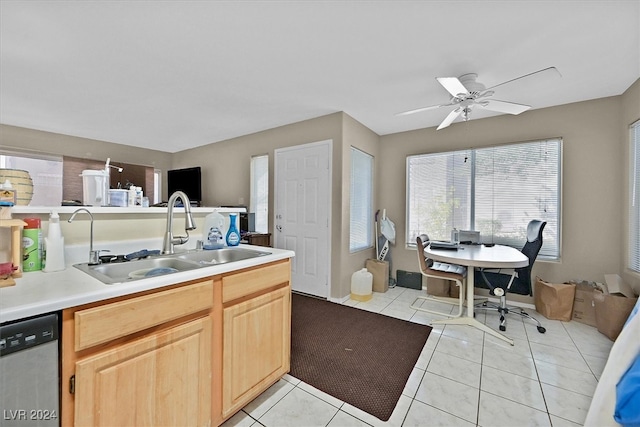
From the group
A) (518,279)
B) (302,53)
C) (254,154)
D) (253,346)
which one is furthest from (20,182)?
(518,279)

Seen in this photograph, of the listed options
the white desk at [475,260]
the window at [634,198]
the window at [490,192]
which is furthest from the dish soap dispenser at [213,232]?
the window at [634,198]

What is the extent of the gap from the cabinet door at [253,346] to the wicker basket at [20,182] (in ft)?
3.88

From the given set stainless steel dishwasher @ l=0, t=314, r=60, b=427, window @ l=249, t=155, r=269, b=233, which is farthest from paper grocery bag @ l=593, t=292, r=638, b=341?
window @ l=249, t=155, r=269, b=233

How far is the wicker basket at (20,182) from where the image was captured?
1.27m

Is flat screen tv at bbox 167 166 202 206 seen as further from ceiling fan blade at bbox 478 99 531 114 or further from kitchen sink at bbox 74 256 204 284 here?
ceiling fan blade at bbox 478 99 531 114

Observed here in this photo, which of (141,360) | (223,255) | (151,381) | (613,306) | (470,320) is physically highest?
(223,255)

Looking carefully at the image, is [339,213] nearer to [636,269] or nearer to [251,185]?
[251,185]

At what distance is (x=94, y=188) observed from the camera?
1525 millimetres

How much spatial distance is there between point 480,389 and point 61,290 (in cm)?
232

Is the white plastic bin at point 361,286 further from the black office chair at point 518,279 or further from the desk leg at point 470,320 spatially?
the black office chair at point 518,279

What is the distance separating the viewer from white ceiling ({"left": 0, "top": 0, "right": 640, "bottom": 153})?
174 centimetres

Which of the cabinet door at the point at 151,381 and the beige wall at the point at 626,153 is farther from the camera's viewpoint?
the beige wall at the point at 626,153

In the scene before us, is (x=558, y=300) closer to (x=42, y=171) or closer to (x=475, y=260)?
(x=475, y=260)

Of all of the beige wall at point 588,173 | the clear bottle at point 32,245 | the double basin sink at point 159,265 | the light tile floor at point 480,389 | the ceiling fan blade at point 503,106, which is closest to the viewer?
the clear bottle at point 32,245
